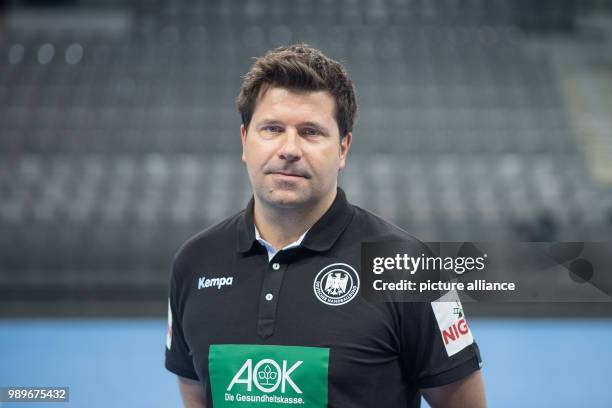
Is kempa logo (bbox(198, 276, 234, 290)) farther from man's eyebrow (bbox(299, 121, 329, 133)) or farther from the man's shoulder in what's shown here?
man's eyebrow (bbox(299, 121, 329, 133))

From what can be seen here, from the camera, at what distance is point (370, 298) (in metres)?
1.49

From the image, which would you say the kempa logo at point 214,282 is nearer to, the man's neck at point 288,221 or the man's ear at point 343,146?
the man's neck at point 288,221

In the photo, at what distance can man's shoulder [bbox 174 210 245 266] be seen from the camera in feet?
5.58

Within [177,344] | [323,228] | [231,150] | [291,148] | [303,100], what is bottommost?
[177,344]

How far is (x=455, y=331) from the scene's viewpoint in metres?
1.53

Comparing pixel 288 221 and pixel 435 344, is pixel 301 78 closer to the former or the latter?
pixel 288 221

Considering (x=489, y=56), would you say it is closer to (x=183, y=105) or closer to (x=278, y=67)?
(x=183, y=105)

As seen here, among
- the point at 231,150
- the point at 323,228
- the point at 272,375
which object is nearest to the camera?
the point at 272,375

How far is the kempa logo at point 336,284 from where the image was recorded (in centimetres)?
152

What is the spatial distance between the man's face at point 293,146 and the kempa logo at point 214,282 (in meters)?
0.21

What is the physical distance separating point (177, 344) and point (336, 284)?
0.50 meters

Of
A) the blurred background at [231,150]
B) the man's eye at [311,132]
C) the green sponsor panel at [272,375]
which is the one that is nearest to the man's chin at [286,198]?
the man's eye at [311,132]

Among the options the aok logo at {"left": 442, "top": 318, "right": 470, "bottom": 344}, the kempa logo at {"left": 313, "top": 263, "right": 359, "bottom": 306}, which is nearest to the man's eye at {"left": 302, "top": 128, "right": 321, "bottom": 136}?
the kempa logo at {"left": 313, "top": 263, "right": 359, "bottom": 306}

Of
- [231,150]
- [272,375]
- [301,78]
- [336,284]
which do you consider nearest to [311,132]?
[301,78]
